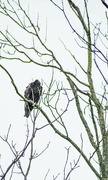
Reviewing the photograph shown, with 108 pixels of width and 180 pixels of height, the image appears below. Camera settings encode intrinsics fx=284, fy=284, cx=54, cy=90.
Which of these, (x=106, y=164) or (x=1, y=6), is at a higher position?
(x=1, y=6)

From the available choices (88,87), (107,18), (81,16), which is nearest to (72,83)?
(88,87)

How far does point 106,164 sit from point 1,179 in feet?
3.21

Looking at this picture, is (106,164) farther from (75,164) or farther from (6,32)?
(6,32)

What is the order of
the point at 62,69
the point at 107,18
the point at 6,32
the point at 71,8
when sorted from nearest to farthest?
the point at 107,18 < the point at 71,8 < the point at 62,69 < the point at 6,32

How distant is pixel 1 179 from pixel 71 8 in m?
1.76

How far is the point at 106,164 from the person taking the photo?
2293 millimetres

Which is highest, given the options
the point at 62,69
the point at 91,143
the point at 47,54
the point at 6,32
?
the point at 6,32

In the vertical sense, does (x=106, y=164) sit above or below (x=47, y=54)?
below

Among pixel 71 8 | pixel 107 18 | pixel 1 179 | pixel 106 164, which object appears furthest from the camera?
pixel 71 8

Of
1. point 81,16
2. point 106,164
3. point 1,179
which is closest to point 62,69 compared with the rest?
point 81,16

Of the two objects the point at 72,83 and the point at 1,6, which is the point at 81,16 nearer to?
the point at 72,83

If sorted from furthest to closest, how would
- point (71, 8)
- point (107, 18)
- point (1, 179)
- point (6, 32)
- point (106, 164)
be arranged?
Answer: point (6, 32) → point (71, 8) → point (106, 164) → point (107, 18) → point (1, 179)

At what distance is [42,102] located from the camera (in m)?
2.54

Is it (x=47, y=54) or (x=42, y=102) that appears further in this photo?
(x=47, y=54)
